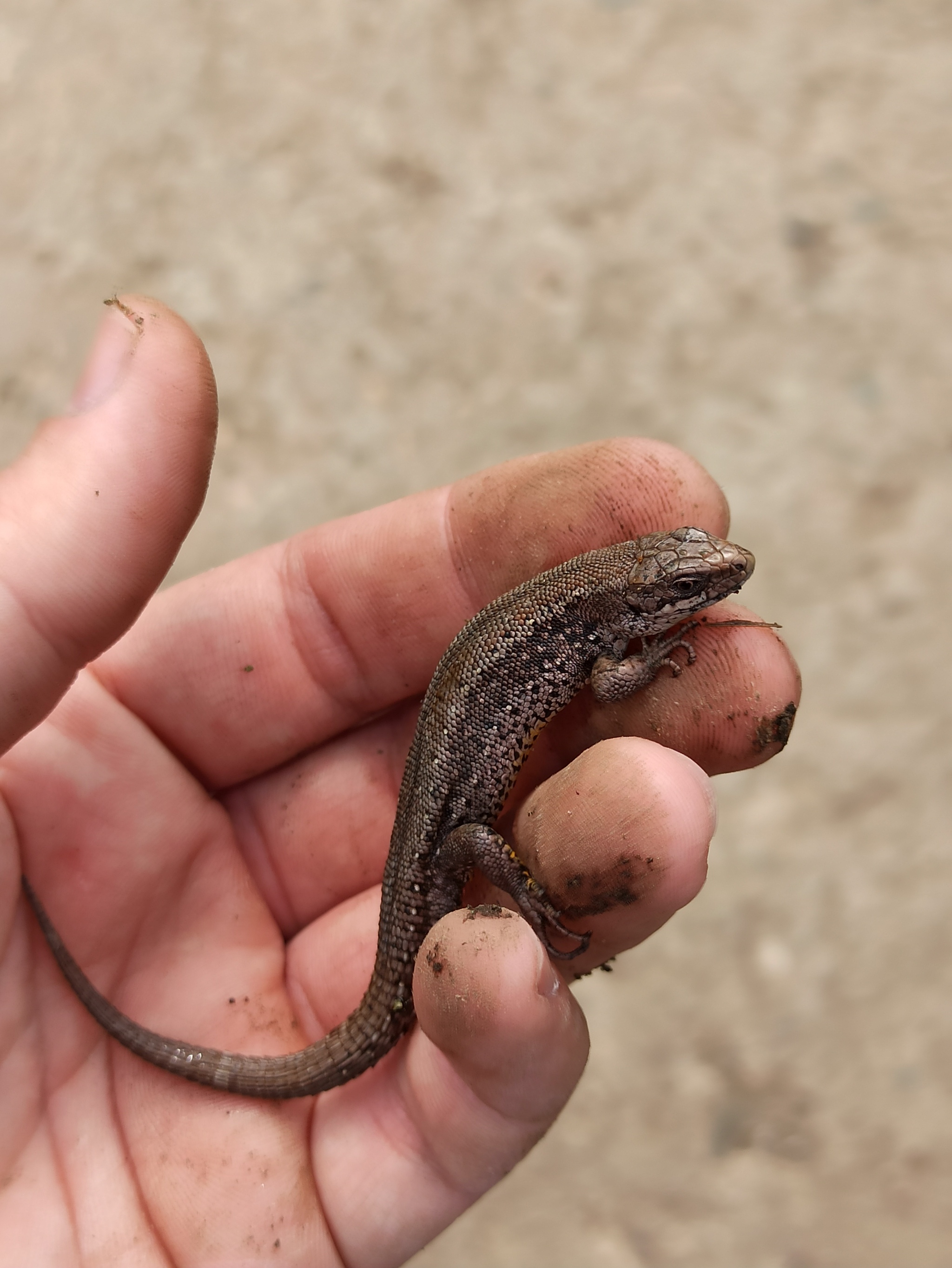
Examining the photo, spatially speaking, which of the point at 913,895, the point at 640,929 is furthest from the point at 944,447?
the point at 640,929

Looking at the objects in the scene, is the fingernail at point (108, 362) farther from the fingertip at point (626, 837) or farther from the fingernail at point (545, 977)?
the fingernail at point (545, 977)

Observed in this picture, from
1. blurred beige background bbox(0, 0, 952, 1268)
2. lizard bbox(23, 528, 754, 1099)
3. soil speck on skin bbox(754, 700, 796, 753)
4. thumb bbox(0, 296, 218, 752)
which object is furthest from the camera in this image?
blurred beige background bbox(0, 0, 952, 1268)

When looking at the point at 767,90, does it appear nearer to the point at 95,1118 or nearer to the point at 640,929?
the point at 640,929

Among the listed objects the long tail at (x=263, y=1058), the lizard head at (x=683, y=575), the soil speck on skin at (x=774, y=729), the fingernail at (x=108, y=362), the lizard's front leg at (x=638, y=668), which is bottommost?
the long tail at (x=263, y=1058)

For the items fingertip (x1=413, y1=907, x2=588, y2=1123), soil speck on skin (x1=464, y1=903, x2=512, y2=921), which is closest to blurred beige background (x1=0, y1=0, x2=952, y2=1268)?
fingertip (x1=413, y1=907, x2=588, y2=1123)

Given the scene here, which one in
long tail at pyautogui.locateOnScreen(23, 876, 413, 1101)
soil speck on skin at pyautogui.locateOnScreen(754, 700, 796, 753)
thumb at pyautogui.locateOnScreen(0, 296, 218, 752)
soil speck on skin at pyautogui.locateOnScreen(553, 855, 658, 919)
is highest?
thumb at pyautogui.locateOnScreen(0, 296, 218, 752)

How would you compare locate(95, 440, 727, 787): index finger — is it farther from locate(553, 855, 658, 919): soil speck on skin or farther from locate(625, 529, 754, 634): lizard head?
locate(553, 855, 658, 919): soil speck on skin

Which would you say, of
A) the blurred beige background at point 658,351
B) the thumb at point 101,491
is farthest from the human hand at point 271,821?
the blurred beige background at point 658,351
